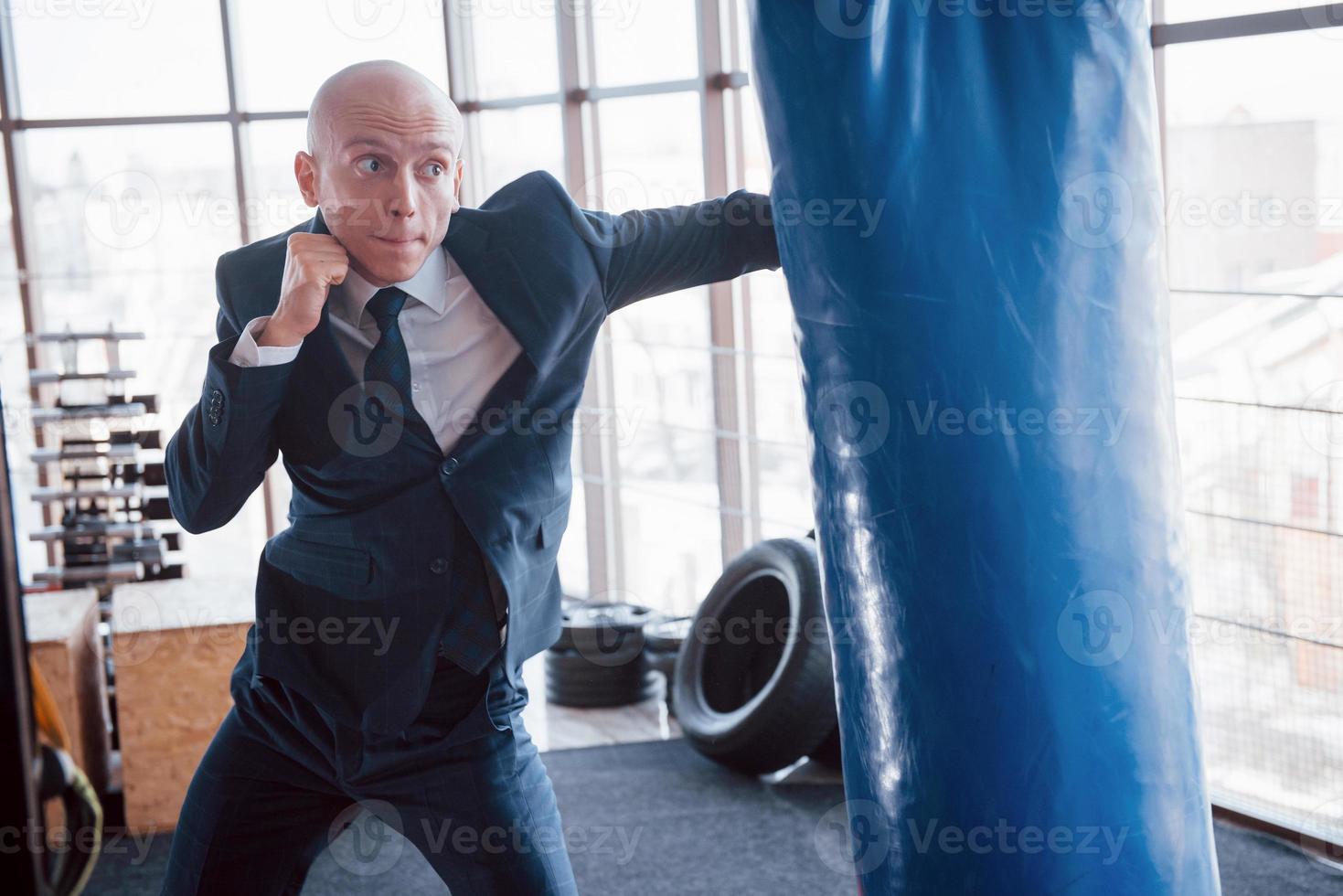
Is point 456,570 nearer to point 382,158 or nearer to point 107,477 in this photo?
point 382,158

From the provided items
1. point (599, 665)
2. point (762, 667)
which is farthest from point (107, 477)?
point (762, 667)

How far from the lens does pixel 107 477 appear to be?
5367 millimetres

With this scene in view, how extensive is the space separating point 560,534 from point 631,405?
12.6 feet

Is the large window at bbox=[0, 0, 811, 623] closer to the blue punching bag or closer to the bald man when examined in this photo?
the bald man

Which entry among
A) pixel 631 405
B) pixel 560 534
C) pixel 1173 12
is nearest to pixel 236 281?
pixel 560 534

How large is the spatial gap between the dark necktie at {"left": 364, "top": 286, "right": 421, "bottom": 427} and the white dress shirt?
0.04ft

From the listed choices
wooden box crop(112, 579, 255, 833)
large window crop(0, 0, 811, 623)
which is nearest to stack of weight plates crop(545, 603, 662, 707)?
large window crop(0, 0, 811, 623)

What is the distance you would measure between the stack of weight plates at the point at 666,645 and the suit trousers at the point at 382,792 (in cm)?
279

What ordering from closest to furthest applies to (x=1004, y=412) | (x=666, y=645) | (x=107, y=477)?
1. (x=1004, y=412)
2. (x=666, y=645)
3. (x=107, y=477)

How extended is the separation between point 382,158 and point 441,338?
264 millimetres

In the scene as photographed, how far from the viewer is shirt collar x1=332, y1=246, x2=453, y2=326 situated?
1.76 meters

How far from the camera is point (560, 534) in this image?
186cm

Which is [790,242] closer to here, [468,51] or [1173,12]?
[1173,12]

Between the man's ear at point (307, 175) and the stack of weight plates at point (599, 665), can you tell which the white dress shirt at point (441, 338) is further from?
the stack of weight plates at point (599, 665)
